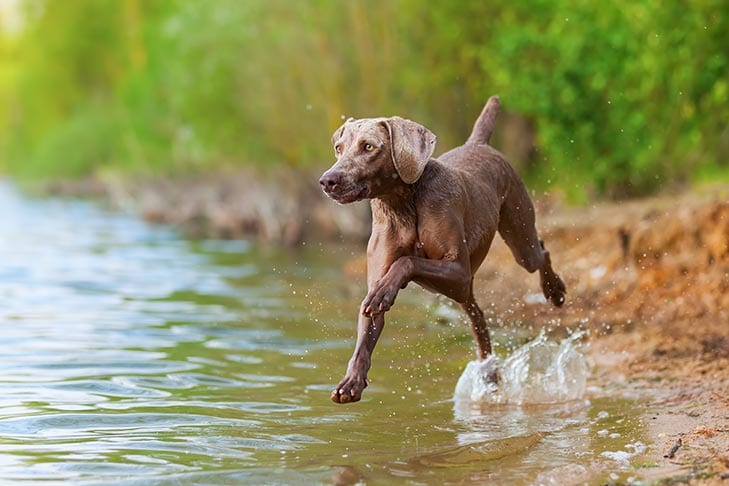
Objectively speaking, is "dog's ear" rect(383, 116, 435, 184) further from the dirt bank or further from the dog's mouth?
the dirt bank

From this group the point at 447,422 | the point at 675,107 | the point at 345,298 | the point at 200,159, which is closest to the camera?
the point at 447,422

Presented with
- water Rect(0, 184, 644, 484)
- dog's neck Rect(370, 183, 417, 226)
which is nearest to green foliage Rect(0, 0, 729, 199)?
water Rect(0, 184, 644, 484)

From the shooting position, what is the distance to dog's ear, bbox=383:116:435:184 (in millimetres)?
6621

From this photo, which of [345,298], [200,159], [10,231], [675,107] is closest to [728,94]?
[675,107]

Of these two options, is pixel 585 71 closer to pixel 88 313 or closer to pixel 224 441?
pixel 88 313

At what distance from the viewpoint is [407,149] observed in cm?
665

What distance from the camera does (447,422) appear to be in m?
7.85

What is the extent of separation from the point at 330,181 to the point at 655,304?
6.23m

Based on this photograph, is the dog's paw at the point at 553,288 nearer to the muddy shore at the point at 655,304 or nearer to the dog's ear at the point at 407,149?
the muddy shore at the point at 655,304

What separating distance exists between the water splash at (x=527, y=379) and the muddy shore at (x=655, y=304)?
46 cm

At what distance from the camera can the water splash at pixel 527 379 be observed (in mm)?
8727

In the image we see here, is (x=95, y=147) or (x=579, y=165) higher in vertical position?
(x=95, y=147)

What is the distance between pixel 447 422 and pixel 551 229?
871 centimetres

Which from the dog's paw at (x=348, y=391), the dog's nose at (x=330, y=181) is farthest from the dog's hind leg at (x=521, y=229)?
the dog's paw at (x=348, y=391)
